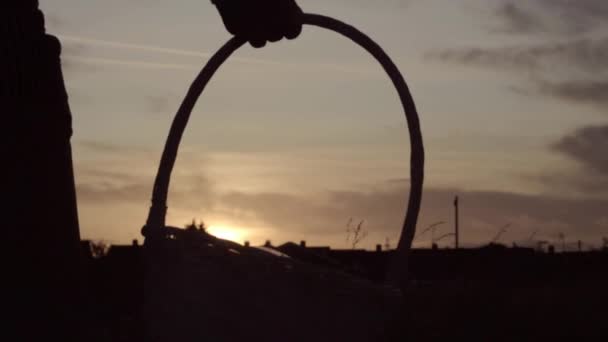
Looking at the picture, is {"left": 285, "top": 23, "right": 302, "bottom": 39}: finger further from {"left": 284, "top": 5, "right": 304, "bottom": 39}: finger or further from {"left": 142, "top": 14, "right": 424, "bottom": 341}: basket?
{"left": 142, "top": 14, "right": 424, "bottom": 341}: basket

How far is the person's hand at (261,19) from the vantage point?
3.84 m

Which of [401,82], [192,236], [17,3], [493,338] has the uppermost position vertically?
[17,3]

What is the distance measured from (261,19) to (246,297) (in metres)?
1.24

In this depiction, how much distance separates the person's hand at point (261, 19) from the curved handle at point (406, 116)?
118mm

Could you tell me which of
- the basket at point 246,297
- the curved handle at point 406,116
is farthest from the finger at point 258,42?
the basket at point 246,297

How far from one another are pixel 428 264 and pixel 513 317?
37.6ft

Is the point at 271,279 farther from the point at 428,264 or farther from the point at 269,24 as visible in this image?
the point at 428,264

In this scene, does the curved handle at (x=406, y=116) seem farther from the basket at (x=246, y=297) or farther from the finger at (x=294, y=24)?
the basket at (x=246, y=297)

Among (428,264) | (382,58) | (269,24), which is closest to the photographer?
(269,24)

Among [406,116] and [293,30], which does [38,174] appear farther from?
[406,116]

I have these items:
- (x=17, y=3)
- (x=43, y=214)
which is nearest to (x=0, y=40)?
(x=17, y=3)

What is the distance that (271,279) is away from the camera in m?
3.15

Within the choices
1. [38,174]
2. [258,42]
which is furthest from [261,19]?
[38,174]

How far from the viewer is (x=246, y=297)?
3.14 metres
